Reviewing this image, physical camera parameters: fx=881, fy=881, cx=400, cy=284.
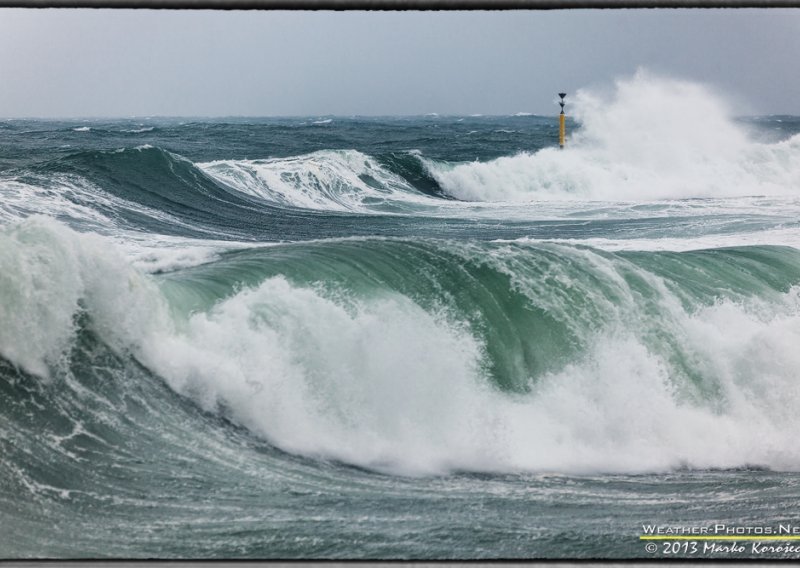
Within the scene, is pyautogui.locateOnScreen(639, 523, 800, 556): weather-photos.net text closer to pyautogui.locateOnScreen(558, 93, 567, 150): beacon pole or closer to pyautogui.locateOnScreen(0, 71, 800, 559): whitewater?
pyautogui.locateOnScreen(0, 71, 800, 559): whitewater

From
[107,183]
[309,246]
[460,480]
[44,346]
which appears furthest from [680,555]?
[107,183]

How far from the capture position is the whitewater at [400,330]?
2.41 m

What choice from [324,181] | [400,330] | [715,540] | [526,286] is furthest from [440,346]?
[715,540]

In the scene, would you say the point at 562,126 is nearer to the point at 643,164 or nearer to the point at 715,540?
the point at 643,164

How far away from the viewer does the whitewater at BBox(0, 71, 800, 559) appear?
2408 mm

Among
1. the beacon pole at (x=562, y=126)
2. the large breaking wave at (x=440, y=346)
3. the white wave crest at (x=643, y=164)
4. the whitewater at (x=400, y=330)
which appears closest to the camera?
the whitewater at (x=400, y=330)

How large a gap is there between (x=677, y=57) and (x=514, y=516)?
1.45 metres

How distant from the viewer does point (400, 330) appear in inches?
111

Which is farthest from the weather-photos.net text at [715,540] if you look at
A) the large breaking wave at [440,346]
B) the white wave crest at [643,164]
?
the white wave crest at [643,164]

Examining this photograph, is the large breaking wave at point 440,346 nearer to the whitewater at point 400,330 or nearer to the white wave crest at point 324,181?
the whitewater at point 400,330

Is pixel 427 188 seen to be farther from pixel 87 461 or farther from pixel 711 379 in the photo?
pixel 87 461

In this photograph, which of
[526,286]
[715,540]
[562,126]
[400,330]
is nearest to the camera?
[715,540]

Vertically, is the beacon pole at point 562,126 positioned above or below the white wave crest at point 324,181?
above

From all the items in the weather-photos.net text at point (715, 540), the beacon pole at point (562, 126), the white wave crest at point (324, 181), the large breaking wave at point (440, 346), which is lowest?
the weather-photos.net text at point (715, 540)
